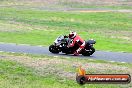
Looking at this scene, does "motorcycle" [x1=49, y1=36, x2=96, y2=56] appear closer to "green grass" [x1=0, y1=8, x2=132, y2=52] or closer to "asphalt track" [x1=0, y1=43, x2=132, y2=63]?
"asphalt track" [x1=0, y1=43, x2=132, y2=63]

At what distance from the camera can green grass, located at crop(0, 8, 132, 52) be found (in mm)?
33406

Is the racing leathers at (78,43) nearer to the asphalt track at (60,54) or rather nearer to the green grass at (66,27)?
the asphalt track at (60,54)

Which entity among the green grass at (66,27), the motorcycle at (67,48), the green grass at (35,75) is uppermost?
the green grass at (35,75)

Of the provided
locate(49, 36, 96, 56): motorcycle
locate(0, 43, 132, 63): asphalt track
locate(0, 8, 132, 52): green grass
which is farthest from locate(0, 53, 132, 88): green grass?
locate(0, 8, 132, 52): green grass

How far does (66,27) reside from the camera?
45000mm

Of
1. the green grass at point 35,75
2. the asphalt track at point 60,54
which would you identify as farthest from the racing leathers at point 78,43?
the green grass at point 35,75

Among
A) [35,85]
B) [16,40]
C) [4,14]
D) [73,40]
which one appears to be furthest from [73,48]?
[4,14]

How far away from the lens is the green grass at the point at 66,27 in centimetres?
3341

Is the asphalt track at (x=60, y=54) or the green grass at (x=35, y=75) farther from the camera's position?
the asphalt track at (x=60, y=54)

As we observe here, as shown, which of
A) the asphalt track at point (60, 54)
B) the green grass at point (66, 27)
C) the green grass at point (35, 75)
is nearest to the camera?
the green grass at point (35, 75)

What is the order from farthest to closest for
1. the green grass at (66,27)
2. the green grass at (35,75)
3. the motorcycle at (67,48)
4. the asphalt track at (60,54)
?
1. the green grass at (66,27)
2. the motorcycle at (67,48)
3. the asphalt track at (60,54)
4. the green grass at (35,75)

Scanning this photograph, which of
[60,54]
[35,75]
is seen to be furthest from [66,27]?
[35,75]

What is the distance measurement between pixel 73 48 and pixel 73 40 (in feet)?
1.66

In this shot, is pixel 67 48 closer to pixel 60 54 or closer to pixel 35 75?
pixel 60 54
